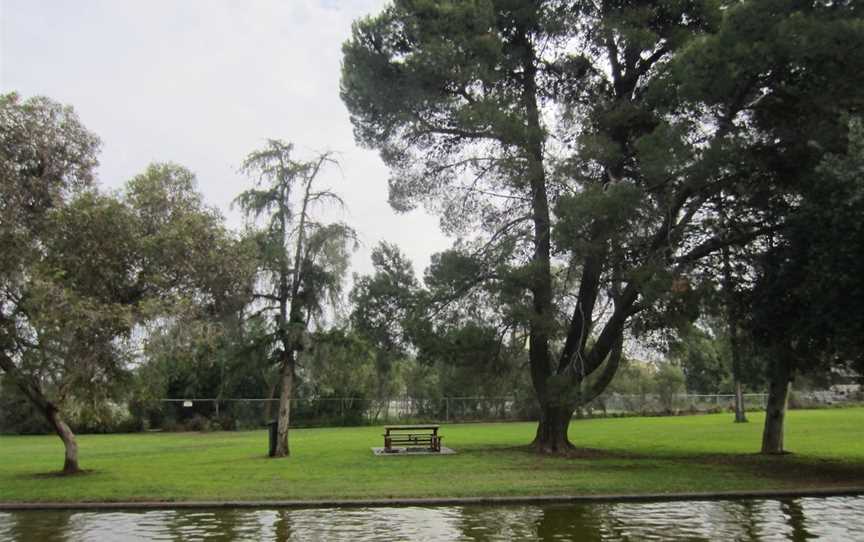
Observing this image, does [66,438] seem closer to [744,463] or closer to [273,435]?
[273,435]

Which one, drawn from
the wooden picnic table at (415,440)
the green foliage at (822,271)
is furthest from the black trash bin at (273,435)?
the green foliage at (822,271)

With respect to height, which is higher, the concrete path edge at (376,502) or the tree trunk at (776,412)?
the tree trunk at (776,412)

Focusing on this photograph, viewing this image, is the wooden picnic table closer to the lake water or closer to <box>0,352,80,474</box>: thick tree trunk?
<box>0,352,80,474</box>: thick tree trunk

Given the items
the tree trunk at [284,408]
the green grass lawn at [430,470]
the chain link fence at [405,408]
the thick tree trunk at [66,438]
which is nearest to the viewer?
the green grass lawn at [430,470]

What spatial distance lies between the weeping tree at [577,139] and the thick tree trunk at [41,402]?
10054mm

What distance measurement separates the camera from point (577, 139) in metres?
17.8

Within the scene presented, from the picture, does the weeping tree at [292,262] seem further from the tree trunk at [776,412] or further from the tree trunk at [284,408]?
the tree trunk at [776,412]

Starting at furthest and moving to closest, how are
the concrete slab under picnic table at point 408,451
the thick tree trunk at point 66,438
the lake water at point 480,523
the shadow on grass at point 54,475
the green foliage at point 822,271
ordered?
the concrete slab under picnic table at point 408,451, the thick tree trunk at point 66,438, the shadow on grass at point 54,475, the green foliage at point 822,271, the lake water at point 480,523

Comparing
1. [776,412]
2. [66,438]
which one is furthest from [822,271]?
[66,438]

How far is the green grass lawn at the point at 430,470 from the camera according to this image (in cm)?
1302

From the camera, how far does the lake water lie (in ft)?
30.7

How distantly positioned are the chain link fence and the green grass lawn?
555 inches

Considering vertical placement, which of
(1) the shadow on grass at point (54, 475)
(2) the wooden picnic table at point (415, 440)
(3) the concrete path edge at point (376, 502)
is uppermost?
(2) the wooden picnic table at point (415, 440)

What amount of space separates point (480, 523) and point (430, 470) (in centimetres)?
616
